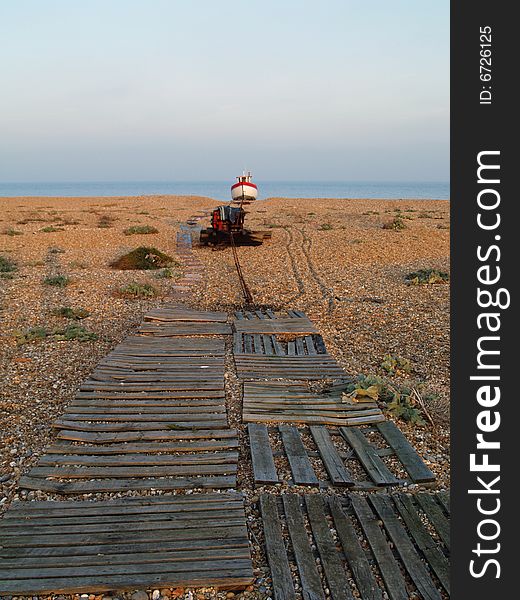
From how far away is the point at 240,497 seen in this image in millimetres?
4246

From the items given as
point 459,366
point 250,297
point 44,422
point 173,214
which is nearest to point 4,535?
point 44,422

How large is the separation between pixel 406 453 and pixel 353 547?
1.58 m

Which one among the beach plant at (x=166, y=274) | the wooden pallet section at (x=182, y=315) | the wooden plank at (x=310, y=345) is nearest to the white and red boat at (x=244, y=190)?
the beach plant at (x=166, y=274)

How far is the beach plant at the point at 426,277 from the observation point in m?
13.0

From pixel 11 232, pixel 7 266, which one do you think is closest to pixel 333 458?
pixel 7 266

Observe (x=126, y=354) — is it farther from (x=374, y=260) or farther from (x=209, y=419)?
(x=374, y=260)

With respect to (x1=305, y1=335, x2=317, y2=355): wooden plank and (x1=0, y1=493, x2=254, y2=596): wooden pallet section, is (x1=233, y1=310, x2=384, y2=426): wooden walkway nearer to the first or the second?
(x1=305, y1=335, x2=317, y2=355): wooden plank

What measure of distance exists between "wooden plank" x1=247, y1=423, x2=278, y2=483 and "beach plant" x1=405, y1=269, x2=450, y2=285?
27.9 ft

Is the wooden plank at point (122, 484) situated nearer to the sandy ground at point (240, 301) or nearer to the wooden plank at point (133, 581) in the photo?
the sandy ground at point (240, 301)

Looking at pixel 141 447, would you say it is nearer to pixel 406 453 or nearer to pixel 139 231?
pixel 406 453

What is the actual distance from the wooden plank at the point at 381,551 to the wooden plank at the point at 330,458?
236 millimetres

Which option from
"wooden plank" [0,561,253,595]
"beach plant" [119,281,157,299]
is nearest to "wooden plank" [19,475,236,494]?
"wooden plank" [0,561,253,595]

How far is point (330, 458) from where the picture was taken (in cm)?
493

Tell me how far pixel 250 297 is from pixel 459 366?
919cm
